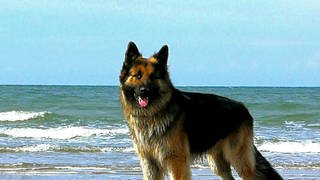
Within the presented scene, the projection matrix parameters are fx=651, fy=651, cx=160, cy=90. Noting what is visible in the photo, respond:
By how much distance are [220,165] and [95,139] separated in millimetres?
12854

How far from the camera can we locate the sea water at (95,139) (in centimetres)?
1477

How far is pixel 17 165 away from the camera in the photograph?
14.4 meters

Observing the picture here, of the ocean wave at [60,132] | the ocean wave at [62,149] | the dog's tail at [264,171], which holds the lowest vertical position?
the ocean wave at [60,132]

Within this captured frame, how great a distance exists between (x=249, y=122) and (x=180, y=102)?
4.23 ft

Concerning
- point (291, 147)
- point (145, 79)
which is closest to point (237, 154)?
point (145, 79)

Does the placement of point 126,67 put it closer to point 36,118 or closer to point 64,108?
point 36,118

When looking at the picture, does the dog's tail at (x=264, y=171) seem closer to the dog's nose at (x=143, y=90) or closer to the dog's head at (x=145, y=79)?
the dog's head at (x=145, y=79)

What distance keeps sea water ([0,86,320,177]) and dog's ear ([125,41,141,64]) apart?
5.58m

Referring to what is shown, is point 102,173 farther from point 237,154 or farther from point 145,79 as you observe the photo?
point 145,79

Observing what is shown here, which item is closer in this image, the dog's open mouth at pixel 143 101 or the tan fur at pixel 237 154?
the dog's open mouth at pixel 143 101

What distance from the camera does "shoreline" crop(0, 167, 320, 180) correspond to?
12523 millimetres

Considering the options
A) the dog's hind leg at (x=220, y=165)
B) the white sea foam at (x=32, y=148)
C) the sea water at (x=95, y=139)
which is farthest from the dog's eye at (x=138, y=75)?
the white sea foam at (x=32, y=148)

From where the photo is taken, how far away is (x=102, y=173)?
1313 centimetres

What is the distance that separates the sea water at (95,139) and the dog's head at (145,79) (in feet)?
17.4
